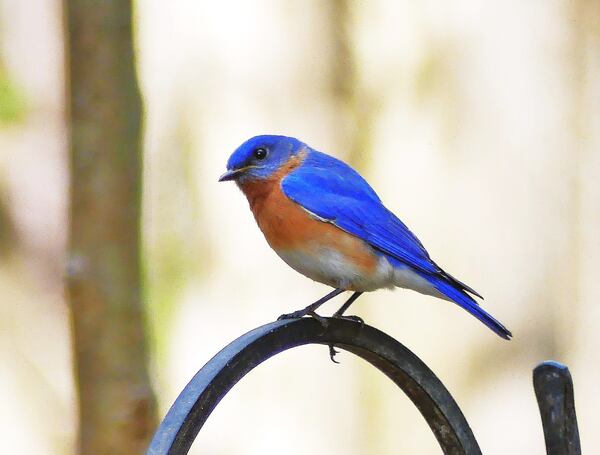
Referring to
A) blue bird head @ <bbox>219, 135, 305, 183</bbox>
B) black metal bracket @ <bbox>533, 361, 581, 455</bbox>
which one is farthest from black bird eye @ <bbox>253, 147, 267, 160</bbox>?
black metal bracket @ <bbox>533, 361, 581, 455</bbox>

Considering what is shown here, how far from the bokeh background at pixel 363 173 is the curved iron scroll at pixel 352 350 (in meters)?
1.66

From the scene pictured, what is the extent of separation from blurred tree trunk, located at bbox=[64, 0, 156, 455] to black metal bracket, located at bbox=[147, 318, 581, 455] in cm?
108

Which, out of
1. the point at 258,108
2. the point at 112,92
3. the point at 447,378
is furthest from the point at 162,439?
the point at 447,378

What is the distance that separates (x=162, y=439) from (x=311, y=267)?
42.2 inches

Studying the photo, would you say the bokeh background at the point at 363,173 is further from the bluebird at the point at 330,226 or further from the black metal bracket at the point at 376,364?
the black metal bracket at the point at 376,364

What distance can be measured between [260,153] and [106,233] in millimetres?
557

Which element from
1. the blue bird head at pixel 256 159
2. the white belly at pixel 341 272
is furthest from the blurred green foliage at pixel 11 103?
the white belly at pixel 341 272

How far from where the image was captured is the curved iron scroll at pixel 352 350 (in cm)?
147

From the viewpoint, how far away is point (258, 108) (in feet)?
11.8

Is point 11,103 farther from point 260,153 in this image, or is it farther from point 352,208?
point 352,208

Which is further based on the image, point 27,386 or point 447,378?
point 447,378

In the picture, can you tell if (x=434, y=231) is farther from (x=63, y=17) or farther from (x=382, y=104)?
(x=63, y=17)

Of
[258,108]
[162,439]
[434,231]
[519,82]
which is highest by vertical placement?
[519,82]

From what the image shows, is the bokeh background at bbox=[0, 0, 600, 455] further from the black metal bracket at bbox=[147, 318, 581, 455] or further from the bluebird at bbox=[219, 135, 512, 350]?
the black metal bracket at bbox=[147, 318, 581, 455]
